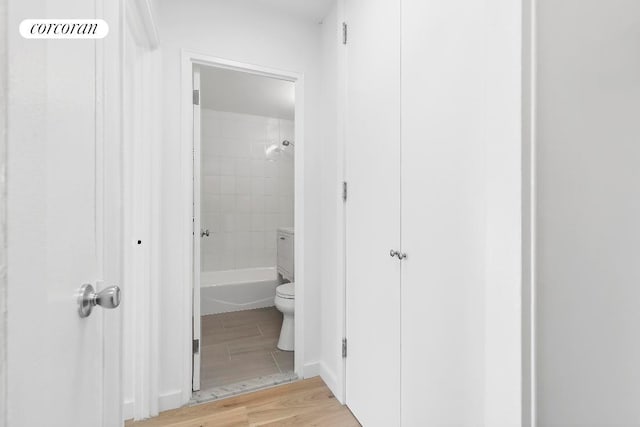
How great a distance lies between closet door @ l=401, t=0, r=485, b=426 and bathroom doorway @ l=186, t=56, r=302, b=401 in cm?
97

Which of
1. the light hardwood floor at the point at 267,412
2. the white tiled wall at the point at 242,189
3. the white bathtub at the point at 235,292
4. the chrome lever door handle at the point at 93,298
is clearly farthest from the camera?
the white tiled wall at the point at 242,189

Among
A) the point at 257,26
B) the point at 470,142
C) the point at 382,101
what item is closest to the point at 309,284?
the point at 382,101

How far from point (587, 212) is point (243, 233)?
11.9 ft

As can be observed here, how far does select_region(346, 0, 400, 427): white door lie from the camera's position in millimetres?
1267

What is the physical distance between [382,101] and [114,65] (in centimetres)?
105

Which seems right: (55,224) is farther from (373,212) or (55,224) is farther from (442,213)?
(373,212)

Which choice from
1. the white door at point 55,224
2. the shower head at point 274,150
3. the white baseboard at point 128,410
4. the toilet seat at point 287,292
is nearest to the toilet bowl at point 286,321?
the toilet seat at point 287,292

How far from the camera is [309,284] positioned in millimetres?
1995

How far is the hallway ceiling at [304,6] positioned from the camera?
1.83 meters

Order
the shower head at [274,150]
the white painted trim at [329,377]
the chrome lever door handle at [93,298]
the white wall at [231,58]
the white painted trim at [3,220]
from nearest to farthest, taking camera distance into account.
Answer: the white painted trim at [3,220] < the chrome lever door handle at [93,298] < the white wall at [231,58] < the white painted trim at [329,377] < the shower head at [274,150]

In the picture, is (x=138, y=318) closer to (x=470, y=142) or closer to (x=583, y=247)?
(x=470, y=142)

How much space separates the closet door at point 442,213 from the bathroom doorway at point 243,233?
97cm

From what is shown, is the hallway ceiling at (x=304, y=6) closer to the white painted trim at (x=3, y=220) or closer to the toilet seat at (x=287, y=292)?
the white painted trim at (x=3, y=220)

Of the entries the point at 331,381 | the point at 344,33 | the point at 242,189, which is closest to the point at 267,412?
the point at 331,381
